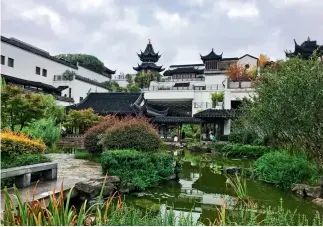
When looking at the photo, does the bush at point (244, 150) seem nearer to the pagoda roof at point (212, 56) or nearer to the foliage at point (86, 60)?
the pagoda roof at point (212, 56)

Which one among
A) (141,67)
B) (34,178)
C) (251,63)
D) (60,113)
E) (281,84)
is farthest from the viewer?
(141,67)

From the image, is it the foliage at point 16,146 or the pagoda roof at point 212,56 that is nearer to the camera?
the foliage at point 16,146

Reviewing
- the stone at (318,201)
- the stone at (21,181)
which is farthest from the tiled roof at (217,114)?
the stone at (21,181)

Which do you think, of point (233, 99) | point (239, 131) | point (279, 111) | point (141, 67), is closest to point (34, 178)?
point (279, 111)

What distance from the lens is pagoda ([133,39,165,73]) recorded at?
58203mm

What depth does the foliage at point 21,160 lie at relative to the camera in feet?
22.9

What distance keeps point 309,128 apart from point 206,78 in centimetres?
4249

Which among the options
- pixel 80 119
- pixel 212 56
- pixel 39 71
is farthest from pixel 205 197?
pixel 212 56

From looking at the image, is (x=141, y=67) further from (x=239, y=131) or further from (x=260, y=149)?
(x=260, y=149)

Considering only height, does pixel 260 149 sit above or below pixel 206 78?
below

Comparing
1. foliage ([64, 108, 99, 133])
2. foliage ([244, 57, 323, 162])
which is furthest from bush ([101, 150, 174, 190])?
foliage ([64, 108, 99, 133])

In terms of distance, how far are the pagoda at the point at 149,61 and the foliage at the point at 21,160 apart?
50904 mm

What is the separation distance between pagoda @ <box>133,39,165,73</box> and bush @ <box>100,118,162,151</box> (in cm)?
4873

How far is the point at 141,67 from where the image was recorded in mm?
58594
